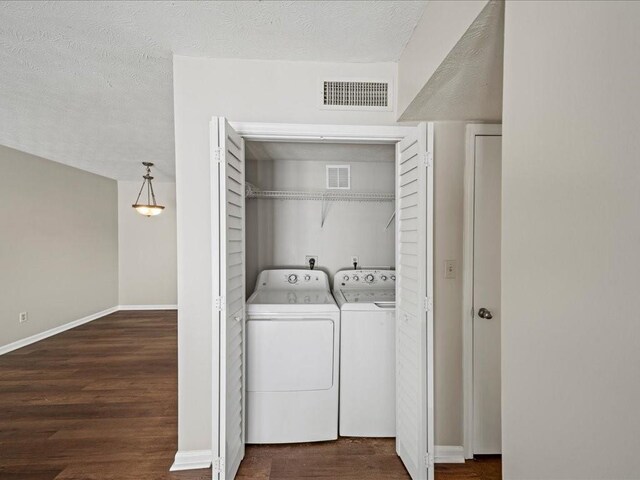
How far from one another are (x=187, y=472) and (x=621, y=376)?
2.14 meters

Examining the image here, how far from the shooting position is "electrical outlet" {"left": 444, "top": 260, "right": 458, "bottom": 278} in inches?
70.6

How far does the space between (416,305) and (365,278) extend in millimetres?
1153

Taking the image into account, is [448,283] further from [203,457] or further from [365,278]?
[203,457]

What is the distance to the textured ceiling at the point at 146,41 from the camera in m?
1.32

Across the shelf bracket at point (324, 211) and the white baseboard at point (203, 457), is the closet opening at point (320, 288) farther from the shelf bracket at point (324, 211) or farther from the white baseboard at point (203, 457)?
the white baseboard at point (203, 457)

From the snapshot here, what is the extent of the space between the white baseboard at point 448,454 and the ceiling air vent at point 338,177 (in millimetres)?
2238

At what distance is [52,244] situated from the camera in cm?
394

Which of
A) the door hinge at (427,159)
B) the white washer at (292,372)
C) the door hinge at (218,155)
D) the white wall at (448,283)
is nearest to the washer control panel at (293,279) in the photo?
the white washer at (292,372)

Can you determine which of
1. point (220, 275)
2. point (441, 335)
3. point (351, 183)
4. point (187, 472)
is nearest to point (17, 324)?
point (187, 472)

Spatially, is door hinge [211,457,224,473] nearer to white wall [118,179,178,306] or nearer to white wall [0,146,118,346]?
white wall [0,146,118,346]

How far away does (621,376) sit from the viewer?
0.52 metres

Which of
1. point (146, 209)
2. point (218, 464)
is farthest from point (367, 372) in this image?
point (146, 209)

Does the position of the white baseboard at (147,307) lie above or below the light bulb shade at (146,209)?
below

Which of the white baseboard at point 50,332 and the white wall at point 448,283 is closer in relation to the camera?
the white wall at point 448,283
